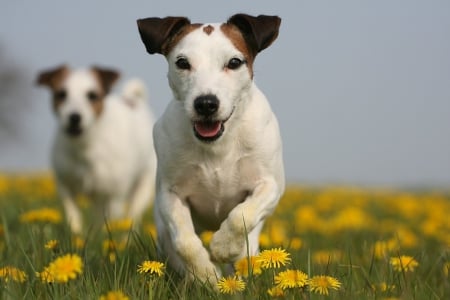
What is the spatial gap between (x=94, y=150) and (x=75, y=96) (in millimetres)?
915

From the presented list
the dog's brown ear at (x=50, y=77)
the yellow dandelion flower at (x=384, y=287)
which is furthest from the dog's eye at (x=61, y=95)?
the yellow dandelion flower at (x=384, y=287)

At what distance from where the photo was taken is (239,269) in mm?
3707

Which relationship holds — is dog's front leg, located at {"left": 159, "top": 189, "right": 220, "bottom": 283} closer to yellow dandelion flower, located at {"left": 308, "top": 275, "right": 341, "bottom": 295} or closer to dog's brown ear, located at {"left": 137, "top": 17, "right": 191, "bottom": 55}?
yellow dandelion flower, located at {"left": 308, "top": 275, "right": 341, "bottom": 295}

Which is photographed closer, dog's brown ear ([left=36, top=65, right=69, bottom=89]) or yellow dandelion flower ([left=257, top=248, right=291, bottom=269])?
yellow dandelion flower ([left=257, top=248, right=291, bottom=269])

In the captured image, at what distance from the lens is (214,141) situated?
416cm

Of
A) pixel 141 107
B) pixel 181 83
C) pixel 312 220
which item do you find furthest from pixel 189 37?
pixel 141 107

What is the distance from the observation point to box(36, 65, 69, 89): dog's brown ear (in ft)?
31.1

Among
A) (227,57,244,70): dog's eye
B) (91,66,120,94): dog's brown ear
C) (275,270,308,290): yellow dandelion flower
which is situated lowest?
(275,270,308,290): yellow dandelion flower

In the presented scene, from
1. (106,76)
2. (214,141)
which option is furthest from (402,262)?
(106,76)

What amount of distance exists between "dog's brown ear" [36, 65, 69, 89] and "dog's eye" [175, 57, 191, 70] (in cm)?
572

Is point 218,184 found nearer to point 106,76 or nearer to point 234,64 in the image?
point 234,64

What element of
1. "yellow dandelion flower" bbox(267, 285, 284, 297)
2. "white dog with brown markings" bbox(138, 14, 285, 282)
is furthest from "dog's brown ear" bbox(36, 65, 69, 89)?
"yellow dandelion flower" bbox(267, 285, 284, 297)

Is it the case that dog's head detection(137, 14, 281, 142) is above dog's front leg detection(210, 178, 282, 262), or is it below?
above

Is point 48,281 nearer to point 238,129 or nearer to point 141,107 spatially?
point 238,129
